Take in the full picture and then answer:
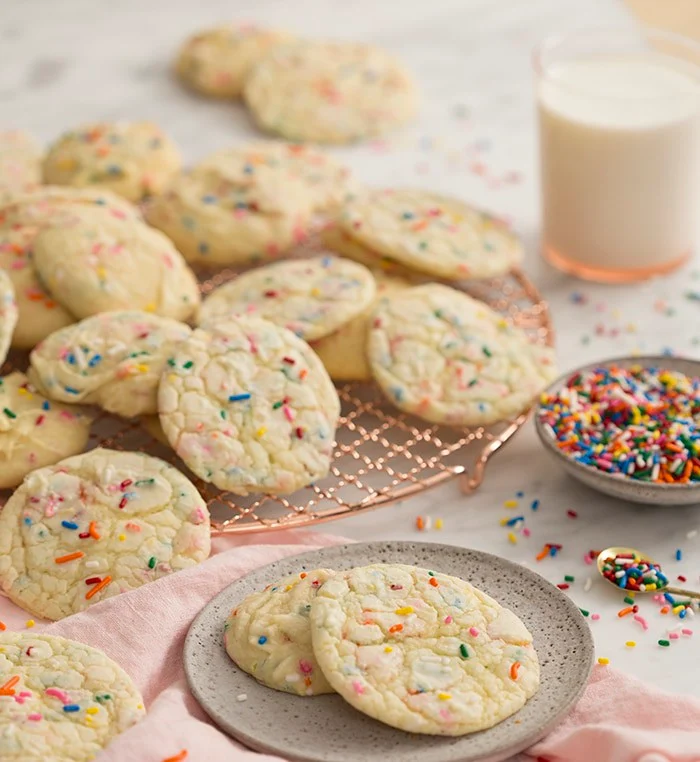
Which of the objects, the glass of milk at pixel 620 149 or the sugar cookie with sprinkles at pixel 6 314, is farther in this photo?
the glass of milk at pixel 620 149

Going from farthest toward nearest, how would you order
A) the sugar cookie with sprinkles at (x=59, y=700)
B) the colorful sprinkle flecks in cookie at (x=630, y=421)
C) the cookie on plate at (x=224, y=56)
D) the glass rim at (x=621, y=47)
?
the cookie on plate at (x=224, y=56) → the glass rim at (x=621, y=47) → the colorful sprinkle flecks in cookie at (x=630, y=421) → the sugar cookie with sprinkles at (x=59, y=700)

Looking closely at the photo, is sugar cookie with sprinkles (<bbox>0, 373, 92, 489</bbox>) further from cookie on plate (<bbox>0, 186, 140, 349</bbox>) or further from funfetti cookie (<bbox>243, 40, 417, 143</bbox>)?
funfetti cookie (<bbox>243, 40, 417, 143</bbox>)

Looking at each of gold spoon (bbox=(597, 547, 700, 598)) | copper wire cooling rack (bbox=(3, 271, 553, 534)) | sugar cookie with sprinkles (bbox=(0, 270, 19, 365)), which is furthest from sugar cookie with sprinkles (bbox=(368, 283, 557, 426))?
sugar cookie with sprinkles (bbox=(0, 270, 19, 365))

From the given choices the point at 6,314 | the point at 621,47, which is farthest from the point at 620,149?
the point at 6,314

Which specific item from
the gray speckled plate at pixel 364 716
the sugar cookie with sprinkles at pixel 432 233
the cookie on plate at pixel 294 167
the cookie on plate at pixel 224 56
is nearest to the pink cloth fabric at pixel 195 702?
the gray speckled plate at pixel 364 716

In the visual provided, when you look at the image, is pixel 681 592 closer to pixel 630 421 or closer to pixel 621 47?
pixel 630 421

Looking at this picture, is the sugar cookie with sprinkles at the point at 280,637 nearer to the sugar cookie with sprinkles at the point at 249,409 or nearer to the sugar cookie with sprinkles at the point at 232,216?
the sugar cookie with sprinkles at the point at 249,409
